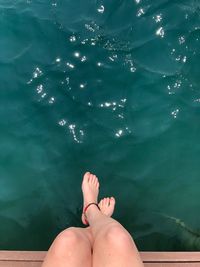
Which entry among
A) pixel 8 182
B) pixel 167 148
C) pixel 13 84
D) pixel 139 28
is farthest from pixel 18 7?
pixel 167 148

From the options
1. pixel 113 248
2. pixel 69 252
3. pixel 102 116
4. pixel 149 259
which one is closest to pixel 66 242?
pixel 69 252

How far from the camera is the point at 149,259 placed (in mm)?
2902

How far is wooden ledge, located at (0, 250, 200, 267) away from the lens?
290cm

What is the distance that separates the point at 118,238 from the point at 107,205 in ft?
2.95

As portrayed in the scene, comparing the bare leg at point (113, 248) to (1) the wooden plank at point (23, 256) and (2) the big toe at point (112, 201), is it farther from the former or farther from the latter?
(2) the big toe at point (112, 201)

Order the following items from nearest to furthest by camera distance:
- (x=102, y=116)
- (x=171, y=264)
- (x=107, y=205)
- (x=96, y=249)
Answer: (x=96, y=249), (x=171, y=264), (x=107, y=205), (x=102, y=116)

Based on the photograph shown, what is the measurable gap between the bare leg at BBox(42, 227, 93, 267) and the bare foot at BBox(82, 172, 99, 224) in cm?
71

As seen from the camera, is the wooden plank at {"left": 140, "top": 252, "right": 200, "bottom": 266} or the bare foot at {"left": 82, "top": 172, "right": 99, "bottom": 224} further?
the bare foot at {"left": 82, "top": 172, "right": 99, "bottom": 224}

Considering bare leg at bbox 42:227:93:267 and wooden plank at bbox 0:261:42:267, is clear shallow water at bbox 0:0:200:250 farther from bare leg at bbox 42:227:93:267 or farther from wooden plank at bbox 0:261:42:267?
bare leg at bbox 42:227:93:267

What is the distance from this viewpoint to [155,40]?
4.02m

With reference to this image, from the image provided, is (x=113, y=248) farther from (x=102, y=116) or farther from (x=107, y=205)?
(x=102, y=116)

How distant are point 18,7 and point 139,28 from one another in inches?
53.7

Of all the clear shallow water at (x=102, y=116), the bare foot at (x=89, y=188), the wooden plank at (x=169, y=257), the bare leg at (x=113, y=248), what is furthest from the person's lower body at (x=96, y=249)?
the clear shallow water at (x=102, y=116)

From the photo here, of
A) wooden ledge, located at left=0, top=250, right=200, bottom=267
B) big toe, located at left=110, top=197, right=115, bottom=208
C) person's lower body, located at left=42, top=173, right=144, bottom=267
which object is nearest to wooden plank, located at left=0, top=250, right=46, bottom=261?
wooden ledge, located at left=0, top=250, right=200, bottom=267
